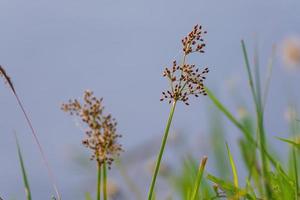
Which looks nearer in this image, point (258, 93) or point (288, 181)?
point (258, 93)

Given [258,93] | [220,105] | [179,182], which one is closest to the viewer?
[258,93]

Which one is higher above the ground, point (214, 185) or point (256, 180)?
point (256, 180)

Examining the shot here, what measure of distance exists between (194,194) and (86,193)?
1.69 feet

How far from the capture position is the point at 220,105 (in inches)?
45.1

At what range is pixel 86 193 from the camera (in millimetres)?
1489

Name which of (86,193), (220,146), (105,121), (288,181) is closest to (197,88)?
(105,121)

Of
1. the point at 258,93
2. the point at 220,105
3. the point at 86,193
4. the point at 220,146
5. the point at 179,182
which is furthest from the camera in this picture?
the point at 179,182

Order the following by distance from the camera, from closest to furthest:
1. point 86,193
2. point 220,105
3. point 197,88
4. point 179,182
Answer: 1. point 197,88
2. point 220,105
3. point 86,193
4. point 179,182

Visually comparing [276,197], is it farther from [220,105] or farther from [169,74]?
[169,74]

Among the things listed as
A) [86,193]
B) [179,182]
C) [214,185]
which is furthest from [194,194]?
[179,182]

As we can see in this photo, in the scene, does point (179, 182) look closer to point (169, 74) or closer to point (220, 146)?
point (220, 146)

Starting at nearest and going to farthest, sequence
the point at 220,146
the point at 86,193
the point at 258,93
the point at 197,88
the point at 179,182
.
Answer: the point at 258,93, the point at 197,88, the point at 86,193, the point at 220,146, the point at 179,182

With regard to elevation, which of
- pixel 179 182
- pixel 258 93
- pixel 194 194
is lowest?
pixel 194 194

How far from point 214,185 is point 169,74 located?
0.69ft
